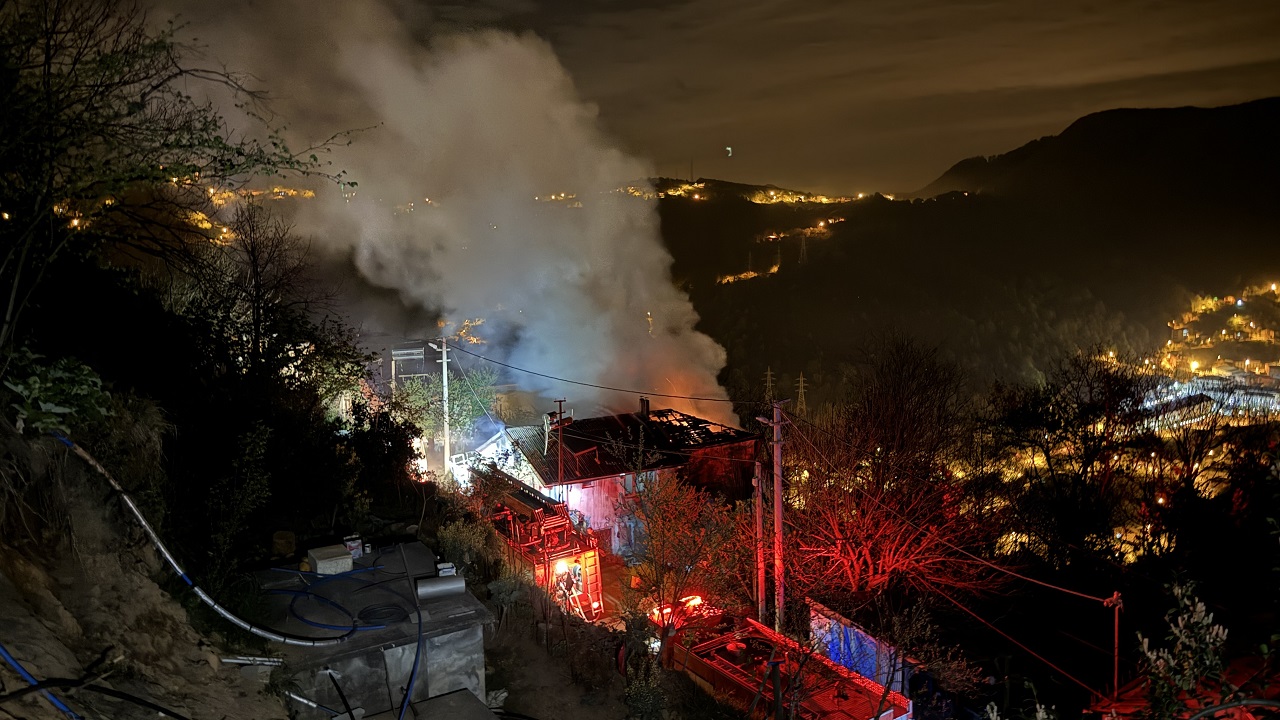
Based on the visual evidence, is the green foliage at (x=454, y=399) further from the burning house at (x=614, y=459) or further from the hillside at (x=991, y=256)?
the hillside at (x=991, y=256)

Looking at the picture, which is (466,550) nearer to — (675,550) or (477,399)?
(675,550)

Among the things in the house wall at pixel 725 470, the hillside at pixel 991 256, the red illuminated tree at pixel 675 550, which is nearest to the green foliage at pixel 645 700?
the red illuminated tree at pixel 675 550

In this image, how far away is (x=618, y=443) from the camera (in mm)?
23953

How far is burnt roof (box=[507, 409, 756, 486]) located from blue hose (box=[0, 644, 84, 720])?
18407 millimetres

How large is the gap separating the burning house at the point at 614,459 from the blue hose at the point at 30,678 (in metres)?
17.4

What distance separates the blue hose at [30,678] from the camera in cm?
409

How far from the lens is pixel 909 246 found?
84875 millimetres

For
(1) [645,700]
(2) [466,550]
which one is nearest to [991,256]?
(2) [466,550]

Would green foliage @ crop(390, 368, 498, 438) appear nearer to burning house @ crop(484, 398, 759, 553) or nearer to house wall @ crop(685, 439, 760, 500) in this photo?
burning house @ crop(484, 398, 759, 553)

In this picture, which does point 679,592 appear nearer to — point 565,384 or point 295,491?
point 295,491

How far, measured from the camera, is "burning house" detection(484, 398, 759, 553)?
23.6 m

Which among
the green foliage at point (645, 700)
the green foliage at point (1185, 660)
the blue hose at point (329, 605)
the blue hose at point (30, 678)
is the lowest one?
the green foliage at point (645, 700)

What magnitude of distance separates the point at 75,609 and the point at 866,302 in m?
73.2

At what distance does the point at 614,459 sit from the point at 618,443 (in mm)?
1103
